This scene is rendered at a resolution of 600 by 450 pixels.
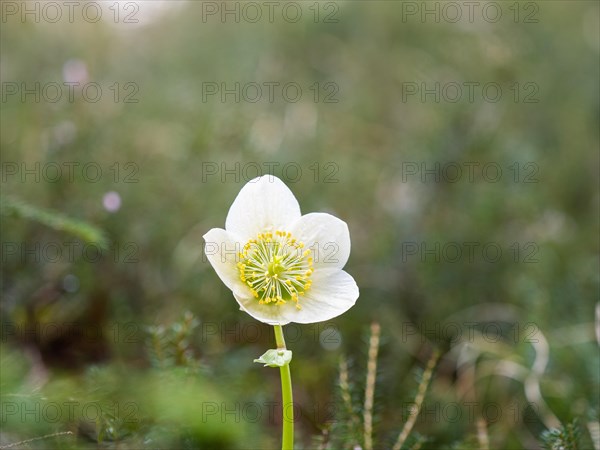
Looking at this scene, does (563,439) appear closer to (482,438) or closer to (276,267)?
(482,438)

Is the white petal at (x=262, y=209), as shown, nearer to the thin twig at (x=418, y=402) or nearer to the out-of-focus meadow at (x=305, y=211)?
the out-of-focus meadow at (x=305, y=211)

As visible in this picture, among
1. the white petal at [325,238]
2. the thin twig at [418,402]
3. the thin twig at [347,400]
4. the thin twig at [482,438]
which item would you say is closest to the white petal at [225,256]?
the white petal at [325,238]

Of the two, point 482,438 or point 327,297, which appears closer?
point 327,297

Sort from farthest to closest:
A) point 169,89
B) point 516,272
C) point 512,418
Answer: point 169,89
point 516,272
point 512,418

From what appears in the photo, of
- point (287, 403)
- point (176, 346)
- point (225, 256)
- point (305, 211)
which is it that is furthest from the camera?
point (305, 211)

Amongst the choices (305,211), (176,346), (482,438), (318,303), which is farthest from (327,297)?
(305,211)

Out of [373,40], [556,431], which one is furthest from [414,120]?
[556,431]

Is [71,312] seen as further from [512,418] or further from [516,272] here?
[516,272]
